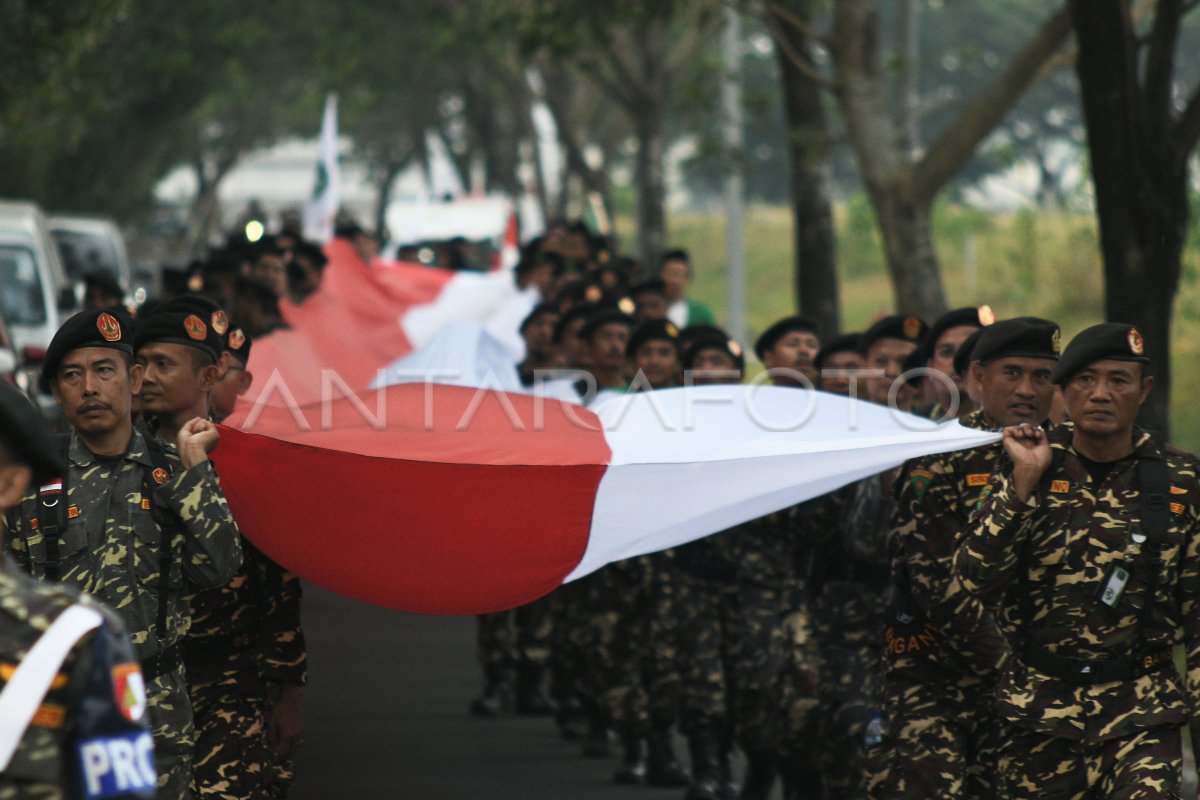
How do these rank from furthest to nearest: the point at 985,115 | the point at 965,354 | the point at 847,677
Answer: the point at 985,115, the point at 847,677, the point at 965,354

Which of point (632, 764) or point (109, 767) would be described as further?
point (632, 764)

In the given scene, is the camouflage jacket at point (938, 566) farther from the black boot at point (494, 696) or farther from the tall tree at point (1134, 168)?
the black boot at point (494, 696)

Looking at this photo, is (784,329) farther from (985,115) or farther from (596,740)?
(985,115)

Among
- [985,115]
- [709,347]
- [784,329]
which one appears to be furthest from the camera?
[985,115]

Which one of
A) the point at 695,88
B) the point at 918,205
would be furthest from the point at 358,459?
the point at 695,88

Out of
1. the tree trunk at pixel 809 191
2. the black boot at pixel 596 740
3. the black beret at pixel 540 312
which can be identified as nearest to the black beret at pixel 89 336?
the black boot at pixel 596 740

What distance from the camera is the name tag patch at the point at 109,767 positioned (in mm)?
3654

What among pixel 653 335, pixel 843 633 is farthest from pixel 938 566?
pixel 653 335

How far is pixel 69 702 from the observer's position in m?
3.69

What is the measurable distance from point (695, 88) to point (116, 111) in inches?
877

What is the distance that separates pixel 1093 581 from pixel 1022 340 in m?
1.04

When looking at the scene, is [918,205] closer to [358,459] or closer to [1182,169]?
[1182,169]

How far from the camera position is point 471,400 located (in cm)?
806

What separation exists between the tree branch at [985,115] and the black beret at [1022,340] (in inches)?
316
